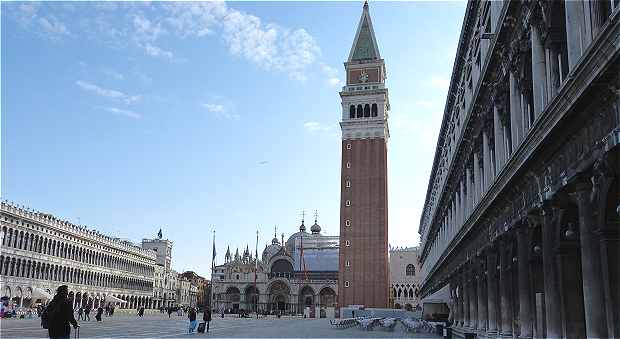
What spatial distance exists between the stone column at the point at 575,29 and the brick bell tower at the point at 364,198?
75.1 m

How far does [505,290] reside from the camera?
68.3ft

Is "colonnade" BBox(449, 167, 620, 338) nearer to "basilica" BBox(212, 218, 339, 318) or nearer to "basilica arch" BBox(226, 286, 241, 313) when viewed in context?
"basilica" BBox(212, 218, 339, 318)

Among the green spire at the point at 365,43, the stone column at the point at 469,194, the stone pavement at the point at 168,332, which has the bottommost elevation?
the stone pavement at the point at 168,332

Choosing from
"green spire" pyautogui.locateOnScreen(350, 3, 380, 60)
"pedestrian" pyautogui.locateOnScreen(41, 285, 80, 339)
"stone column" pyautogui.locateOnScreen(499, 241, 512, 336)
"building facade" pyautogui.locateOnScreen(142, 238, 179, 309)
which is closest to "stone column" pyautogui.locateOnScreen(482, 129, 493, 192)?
"stone column" pyautogui.locateOnScreen(499, 241, 512, 336)

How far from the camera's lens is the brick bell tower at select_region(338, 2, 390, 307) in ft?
283

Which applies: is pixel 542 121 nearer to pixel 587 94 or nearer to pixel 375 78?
pixel 587 94

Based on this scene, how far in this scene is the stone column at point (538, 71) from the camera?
15.4 meters

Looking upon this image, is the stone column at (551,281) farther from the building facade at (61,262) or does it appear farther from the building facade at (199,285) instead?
the building facade at (199,285)

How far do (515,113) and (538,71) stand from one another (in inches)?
110

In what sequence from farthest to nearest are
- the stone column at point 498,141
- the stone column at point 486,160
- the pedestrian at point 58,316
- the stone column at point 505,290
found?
the stone column at point 486,160
the stone column at point 498,141
the stone column at point 505,290
the pedestrian at point 58,316

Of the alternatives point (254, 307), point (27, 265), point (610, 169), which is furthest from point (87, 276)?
point (610, 169)

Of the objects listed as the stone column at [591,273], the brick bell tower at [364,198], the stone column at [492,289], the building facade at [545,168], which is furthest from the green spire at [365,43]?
the stone column at [591,273]

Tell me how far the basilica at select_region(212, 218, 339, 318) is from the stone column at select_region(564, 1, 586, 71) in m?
97.5

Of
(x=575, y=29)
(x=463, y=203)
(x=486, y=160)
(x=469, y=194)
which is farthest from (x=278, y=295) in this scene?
(x=575, y=29)
